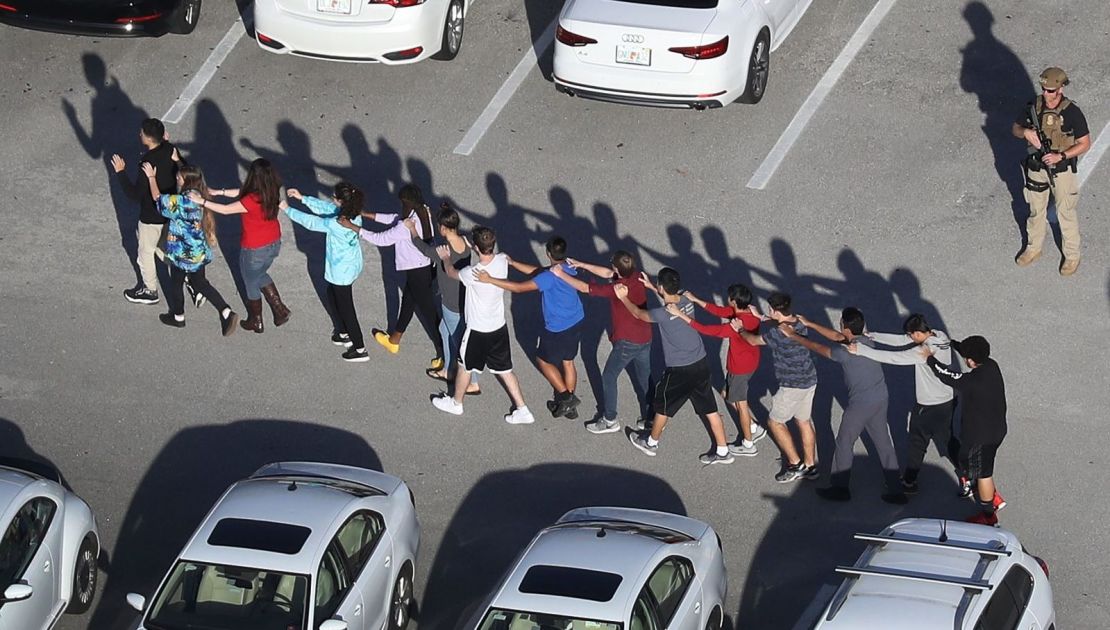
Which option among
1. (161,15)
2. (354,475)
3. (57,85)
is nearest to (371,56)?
(161,15)

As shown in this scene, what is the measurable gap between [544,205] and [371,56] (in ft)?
8.12

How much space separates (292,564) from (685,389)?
10.9 ft

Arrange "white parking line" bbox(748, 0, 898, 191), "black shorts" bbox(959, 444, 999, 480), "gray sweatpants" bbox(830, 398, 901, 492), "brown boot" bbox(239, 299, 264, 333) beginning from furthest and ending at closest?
"white parking line" bbox(748, 0, 898, 191) < "brown boot" bbox(239, 299, 264, 333) < "gray sweatpants" bbox(830, 398, 901, 492) < "black shorts" bbox(959, 444, 999, 480)

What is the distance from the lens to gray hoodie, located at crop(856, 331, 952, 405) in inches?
421

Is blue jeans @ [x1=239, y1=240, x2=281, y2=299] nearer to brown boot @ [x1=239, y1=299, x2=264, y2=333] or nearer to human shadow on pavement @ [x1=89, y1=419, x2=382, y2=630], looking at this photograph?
brown boot @ [x1=239, y1=299, x2=264, y2=333]

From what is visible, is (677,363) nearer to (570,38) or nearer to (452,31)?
(570,38)

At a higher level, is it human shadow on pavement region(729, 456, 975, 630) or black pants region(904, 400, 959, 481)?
black pants region(904, 400, 959, 481)

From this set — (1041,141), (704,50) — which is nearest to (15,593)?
(704,50)

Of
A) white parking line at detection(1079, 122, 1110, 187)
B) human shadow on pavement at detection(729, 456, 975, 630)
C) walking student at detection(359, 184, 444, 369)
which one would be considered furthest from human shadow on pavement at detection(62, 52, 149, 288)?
white parking line at detection(1079, 122, 1110, 187)

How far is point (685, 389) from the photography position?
11391 millimetres

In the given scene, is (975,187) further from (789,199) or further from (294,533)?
(294,533)

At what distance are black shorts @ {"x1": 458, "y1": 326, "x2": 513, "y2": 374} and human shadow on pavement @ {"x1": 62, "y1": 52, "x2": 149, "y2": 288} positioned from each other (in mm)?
3872

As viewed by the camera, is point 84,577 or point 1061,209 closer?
point 84,577

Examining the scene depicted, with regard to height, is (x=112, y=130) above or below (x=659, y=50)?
below
